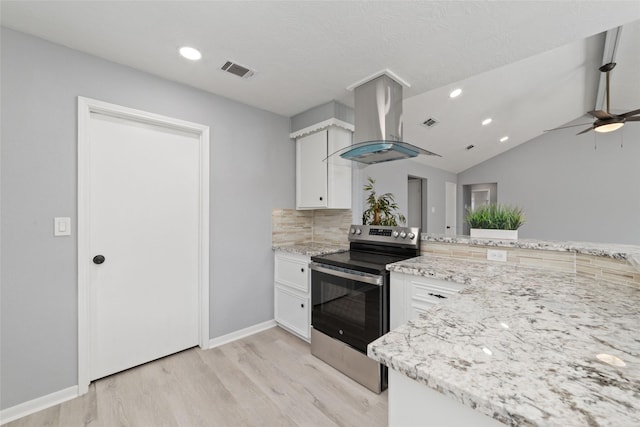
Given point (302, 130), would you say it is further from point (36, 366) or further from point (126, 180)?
point (36, 366)

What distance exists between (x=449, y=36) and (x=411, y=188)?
15.6 feet

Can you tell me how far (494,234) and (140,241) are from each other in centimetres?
284

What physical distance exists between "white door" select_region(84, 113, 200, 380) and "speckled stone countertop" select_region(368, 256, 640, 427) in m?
2.19

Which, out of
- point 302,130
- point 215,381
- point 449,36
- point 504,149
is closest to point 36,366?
point 215,381

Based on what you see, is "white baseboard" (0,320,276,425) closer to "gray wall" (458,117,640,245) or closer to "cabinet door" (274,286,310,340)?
"cabinet door" (274,286,310,340)

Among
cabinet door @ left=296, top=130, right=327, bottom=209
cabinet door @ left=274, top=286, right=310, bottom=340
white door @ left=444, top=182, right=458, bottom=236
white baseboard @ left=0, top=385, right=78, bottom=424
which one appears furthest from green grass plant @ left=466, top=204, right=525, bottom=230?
white door @ left=444, top=182, right=458, bottom=236

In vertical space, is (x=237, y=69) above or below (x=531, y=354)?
above

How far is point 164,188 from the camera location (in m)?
2.28

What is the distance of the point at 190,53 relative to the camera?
1.88 meters

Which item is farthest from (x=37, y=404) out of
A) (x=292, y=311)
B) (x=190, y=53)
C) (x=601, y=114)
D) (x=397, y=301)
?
(x=601, y=114)

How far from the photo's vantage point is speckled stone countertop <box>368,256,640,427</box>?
1.53ft

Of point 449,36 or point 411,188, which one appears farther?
point 411,188

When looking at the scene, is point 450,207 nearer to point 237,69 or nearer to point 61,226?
point 237,69

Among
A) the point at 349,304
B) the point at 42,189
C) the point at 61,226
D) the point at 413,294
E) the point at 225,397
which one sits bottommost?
the point at 225,397
